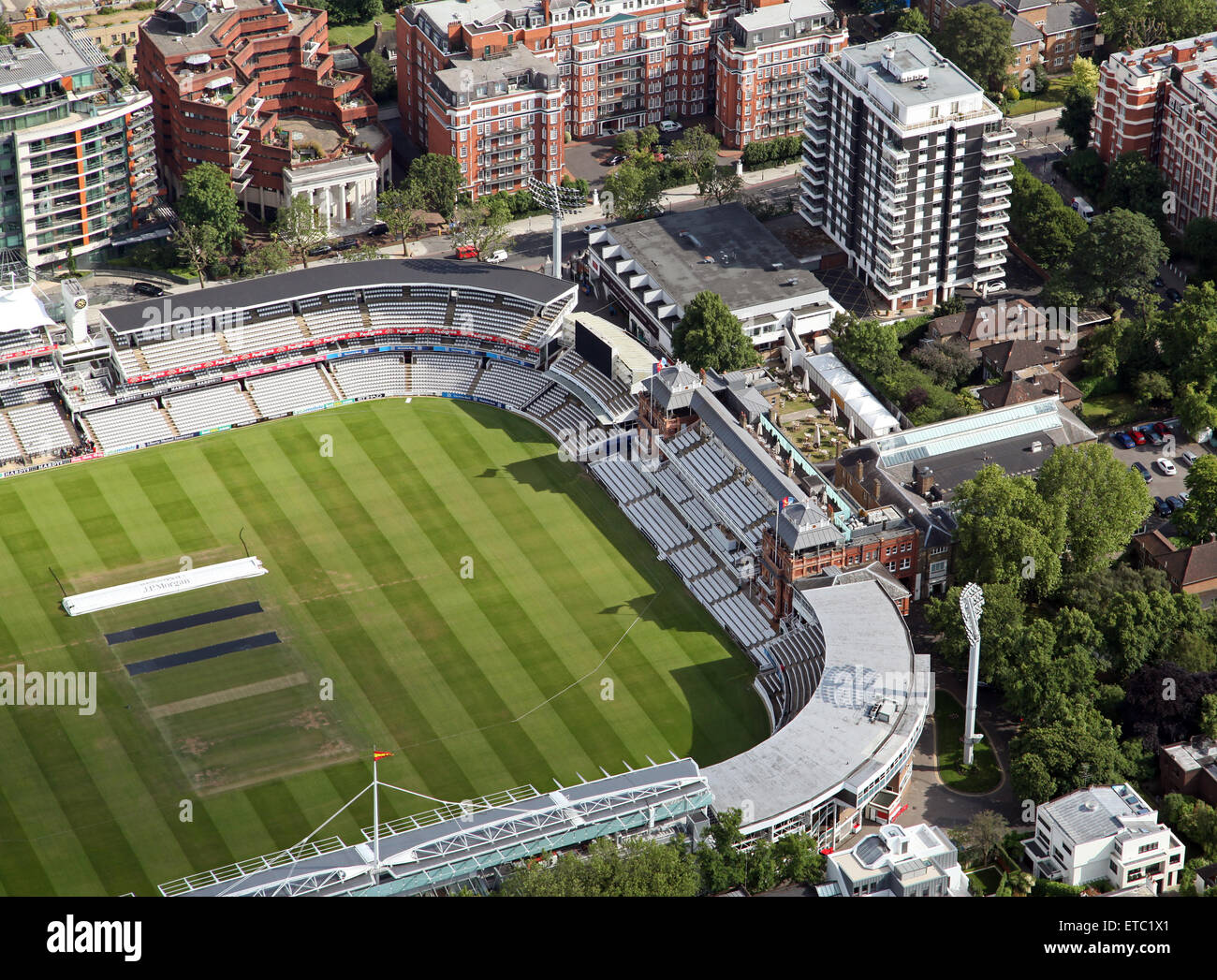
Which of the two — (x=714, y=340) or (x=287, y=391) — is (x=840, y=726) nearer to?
(x=714, y=340)

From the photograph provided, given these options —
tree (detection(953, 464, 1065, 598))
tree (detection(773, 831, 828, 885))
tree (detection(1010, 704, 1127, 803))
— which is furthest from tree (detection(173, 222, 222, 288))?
tree (detection(1010, 704, 1127, 803))

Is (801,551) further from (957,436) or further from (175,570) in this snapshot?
(175,570)

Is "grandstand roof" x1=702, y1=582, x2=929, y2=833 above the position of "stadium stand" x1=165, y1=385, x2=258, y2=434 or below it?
above

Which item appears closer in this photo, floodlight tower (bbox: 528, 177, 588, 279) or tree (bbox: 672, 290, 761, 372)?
tree (bbox: 672, 290, 761, 372)

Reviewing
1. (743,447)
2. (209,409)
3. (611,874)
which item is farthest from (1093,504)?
(209,409)

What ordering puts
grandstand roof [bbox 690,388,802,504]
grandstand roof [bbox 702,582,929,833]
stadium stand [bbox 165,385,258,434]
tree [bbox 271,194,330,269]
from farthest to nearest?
tree [bbox 271,194,330,269] → stadium stand [bbox 165,385,258,434] → grandstand roof [bbox 690,388,802,504] → grandstand roof [bbox 702,582,929,833]

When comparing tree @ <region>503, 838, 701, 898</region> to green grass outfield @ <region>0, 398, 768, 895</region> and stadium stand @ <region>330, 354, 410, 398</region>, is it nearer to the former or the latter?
green grass outfield @ <region>0, 398, 768, 895</region>

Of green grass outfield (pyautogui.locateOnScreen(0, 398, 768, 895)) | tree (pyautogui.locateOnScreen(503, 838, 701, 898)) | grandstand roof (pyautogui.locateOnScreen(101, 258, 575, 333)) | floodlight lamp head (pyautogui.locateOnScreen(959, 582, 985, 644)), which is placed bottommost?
green grass outfield (pyautogui.locateOnScreen(0, 398, 768, 895))
